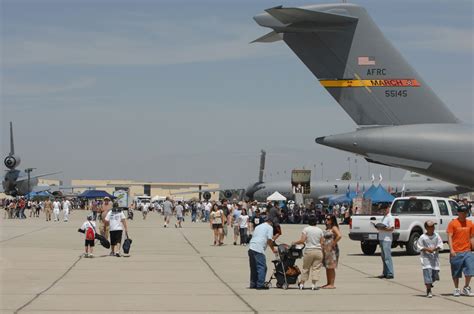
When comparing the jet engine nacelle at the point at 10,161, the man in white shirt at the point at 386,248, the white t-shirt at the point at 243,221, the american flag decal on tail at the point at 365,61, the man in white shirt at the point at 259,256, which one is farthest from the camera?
the jet engine nacelle at the point at 10,161

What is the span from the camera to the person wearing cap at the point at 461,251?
13.3m

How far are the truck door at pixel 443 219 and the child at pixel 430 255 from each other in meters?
9.65

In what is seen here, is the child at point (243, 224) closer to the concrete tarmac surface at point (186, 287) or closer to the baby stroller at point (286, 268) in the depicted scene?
the concrete tarmac surface at point (186, 287)

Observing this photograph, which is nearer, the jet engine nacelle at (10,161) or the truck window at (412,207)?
the truck window at (412,207)

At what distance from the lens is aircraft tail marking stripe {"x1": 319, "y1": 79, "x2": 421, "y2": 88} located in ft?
71.5

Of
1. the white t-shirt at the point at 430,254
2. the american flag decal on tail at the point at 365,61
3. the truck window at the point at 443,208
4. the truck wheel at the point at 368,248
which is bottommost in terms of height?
the truck wheel at the point at 368,248

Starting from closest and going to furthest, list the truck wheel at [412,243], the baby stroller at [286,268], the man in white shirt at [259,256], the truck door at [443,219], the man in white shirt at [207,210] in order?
the man in white shirt at [259,256] → the baby stroller at [286,268] → the truck wheel at [412,243] → the truck door at [443,219] → the man in white shirt at [207,210]

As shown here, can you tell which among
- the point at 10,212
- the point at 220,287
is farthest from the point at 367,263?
the point at 10,212

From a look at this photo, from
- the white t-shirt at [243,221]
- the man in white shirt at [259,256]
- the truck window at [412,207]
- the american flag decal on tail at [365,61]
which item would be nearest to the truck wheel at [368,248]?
the truck window at [412,207]

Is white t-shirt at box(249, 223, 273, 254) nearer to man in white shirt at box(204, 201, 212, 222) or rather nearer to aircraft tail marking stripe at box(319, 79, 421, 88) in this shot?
aircraft tail marking stripe at box(319, 79, 421, 88)

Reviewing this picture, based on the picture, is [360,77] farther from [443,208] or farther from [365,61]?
[443,208]

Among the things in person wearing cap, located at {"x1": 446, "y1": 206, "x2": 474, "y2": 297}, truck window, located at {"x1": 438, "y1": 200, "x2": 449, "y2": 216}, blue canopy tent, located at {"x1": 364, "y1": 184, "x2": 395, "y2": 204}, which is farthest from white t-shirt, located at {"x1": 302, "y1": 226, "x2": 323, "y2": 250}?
blue canopy tent, located at {"x1": 364, "y1": 184, "x2": 395, "y2": 204}

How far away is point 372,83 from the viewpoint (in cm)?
2188

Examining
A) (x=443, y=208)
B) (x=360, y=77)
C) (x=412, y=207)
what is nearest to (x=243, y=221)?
(x=412, y=207)
